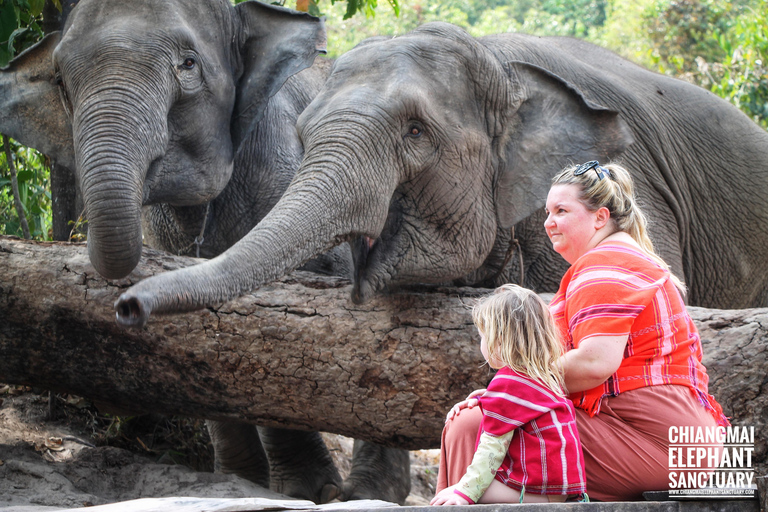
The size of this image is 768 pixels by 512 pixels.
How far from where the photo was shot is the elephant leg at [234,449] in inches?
198

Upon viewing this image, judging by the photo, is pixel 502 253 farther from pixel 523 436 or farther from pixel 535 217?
pixel 523 436

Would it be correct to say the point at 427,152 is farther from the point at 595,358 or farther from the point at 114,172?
the point at 595,358

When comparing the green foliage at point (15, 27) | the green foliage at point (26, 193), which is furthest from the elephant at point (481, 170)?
the green foliage at point (26, 193)

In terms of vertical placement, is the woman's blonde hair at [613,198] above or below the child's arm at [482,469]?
above

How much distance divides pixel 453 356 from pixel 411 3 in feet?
67.4

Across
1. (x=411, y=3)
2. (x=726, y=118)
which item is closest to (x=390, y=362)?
(x=726, y=118)

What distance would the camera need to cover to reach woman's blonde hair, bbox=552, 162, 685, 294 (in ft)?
9.29

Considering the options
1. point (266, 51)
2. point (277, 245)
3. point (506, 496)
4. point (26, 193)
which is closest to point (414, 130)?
point (277, 245)

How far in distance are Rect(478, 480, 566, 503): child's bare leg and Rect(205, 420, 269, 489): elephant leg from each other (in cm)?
265

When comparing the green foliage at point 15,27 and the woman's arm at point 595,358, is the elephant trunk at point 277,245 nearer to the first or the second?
the woman's arm at point 595,358

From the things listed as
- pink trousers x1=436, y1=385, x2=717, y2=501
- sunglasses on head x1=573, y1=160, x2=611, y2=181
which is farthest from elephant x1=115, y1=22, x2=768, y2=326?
pink trousers x1=436, y1=385, x2=717, y2=501

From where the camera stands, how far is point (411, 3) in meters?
23.1

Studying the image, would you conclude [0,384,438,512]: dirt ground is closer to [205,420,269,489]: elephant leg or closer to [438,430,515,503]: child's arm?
[205,420,269,489]: elephant leg

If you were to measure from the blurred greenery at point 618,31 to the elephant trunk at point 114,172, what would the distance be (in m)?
1.19
